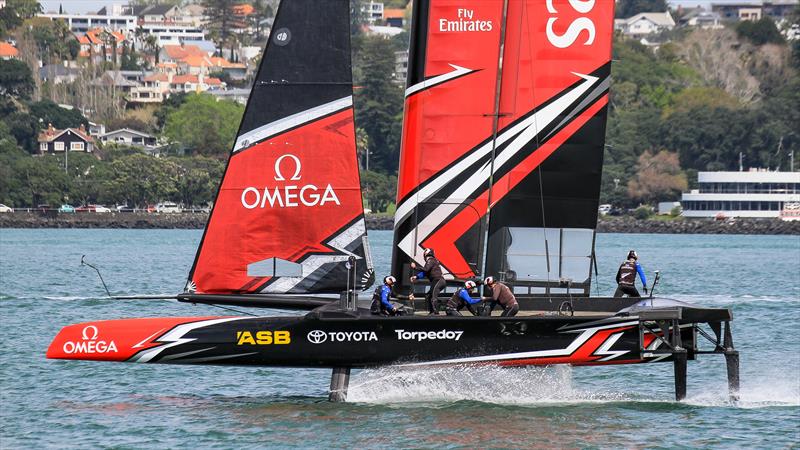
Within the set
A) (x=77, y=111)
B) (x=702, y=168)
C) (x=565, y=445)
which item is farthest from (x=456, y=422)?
(x=77, y=111)

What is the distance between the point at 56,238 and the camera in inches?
3558

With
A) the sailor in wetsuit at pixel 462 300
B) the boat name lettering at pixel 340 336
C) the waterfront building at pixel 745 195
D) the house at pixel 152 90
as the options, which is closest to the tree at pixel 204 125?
Result: the house at pixel 152 90

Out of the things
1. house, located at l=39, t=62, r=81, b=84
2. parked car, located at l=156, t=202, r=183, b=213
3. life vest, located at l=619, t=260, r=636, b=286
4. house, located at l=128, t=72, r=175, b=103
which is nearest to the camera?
life vest, located at l=619, t=260, r=636, b=286

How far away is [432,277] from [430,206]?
1046mm

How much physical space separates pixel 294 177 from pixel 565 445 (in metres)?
5.05

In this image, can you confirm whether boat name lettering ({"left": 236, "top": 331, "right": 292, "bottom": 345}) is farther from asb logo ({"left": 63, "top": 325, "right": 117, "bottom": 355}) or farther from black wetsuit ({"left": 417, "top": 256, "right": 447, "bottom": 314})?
black wetsuit ({"left": 417, "top": 256, "right": 447, "bottom": 314})

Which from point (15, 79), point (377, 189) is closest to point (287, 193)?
point (377, 189)

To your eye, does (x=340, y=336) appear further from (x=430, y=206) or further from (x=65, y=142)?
(x=65, y=142)

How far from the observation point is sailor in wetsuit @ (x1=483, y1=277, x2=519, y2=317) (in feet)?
63.6

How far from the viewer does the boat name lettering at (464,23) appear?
20234 millimetres

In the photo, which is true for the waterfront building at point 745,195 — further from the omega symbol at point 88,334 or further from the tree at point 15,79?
the omega symbol at point 88,334

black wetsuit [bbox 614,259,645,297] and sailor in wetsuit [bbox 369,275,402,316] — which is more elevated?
black wetsuit [bbox 614,259,645,297]

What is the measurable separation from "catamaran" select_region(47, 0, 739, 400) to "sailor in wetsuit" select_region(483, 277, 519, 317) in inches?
10.5

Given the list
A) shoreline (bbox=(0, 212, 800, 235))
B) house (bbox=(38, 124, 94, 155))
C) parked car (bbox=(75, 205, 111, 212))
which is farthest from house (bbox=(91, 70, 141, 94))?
shoreline (bbox=(0, 212, 800, 235))
